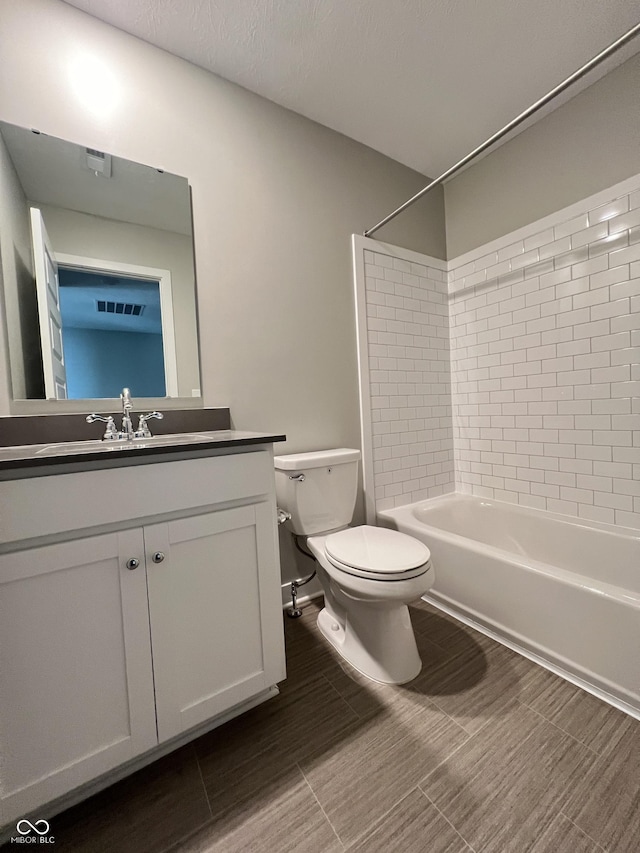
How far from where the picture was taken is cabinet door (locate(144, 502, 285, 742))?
0.95m

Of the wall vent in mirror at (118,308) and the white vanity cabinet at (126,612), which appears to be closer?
the white vanity cabinet at (126,612)

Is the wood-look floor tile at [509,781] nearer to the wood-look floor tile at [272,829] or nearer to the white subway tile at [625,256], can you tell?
the wood-look floor tile at [272,829]

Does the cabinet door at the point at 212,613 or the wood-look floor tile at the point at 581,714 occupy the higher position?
the cabinet door at the point at 212,613

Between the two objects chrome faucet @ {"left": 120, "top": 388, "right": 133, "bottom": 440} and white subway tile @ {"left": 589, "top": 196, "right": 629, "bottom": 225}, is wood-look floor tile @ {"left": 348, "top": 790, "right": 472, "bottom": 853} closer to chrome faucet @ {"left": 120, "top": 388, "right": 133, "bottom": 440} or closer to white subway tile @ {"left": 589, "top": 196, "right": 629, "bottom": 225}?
chrome faucet @ {"left": 120, "top": 388, "right": 133, "bottom": 440}

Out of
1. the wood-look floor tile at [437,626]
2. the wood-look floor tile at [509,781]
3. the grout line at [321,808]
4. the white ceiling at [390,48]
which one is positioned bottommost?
the grout line at [321,808]

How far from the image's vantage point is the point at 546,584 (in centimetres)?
132

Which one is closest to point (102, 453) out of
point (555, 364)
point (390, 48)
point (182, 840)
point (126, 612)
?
point (126, 612)

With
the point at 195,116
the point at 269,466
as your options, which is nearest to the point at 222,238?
the point at 195,116

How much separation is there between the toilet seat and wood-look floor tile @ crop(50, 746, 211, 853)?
0.72 meters

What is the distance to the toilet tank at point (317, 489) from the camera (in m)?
1.58

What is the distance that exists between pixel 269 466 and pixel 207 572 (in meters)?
0.35

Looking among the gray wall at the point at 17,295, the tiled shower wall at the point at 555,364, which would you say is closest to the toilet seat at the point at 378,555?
the tiled shower wall at the point at 555,364

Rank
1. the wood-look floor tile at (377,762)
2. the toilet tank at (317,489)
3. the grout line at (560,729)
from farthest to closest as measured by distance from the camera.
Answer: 1. the toilet tank at (317,489)
2. the grout line at (560,729)
3. the wood-look floor tile at (377,762)

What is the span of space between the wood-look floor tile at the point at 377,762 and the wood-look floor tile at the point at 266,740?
6cm
